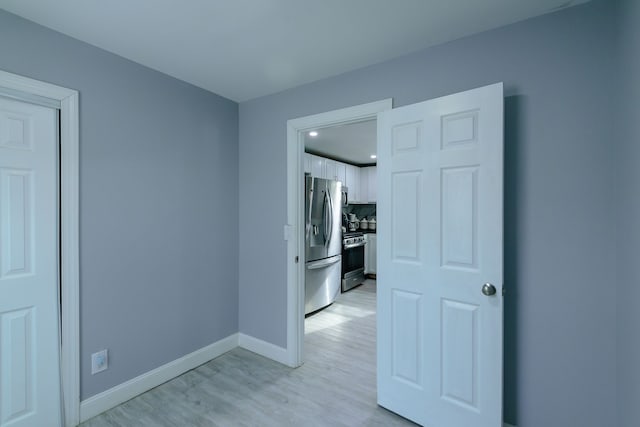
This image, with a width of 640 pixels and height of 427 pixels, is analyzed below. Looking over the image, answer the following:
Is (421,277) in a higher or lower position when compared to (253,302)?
higher

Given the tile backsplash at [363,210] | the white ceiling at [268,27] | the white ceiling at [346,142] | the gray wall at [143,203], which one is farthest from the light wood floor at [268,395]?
the tile backsplash at [363,210]

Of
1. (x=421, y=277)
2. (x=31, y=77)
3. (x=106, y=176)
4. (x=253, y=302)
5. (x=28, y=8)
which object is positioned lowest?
(x=253, y=302)

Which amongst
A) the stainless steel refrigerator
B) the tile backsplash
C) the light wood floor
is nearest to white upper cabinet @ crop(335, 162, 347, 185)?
the stainless steel refrigerator

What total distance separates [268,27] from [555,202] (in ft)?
6.31

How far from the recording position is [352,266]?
17.2ft

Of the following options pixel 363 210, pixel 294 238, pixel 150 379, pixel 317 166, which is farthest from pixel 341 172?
pixel 150 379

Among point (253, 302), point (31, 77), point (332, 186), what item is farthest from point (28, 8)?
point (332, 186)

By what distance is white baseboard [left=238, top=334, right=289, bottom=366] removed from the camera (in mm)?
2673

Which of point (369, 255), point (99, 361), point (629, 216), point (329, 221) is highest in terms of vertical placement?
point (629, 216)

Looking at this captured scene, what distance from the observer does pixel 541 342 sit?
1628mm

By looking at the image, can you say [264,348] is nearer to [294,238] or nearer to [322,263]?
[294,238]

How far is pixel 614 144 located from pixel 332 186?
10.3 feet

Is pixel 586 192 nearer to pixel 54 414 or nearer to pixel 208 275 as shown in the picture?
pixel 208 275

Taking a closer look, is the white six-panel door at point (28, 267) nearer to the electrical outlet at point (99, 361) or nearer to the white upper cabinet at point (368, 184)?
the electrical outlet at point (99, 361)
